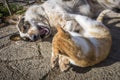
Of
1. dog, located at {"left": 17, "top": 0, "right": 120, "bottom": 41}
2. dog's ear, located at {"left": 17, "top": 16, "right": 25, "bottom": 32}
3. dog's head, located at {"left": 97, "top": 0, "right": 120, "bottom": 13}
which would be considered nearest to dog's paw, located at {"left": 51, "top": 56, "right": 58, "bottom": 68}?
dog, located at {"left": 17, "top": 0, "right": 120, "bottom": 41}

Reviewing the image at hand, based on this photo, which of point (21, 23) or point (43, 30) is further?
point (21, 23)

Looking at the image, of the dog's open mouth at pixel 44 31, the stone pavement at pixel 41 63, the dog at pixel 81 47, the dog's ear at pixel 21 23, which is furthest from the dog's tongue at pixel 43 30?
the dog at pixel 81 47

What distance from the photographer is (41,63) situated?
3.33 m

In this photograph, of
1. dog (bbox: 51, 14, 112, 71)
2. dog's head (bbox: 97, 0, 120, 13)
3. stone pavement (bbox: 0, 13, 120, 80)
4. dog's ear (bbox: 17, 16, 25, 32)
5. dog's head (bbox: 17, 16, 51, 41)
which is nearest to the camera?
dog (bbox: 51, 14, 112, 71)

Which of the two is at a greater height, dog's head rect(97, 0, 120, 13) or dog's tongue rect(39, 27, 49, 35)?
dog's head rect(97, 0, 120, 13)

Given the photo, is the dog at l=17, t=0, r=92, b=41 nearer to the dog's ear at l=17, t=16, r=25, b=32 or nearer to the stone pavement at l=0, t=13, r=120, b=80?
the dog's ear at l=17, t=16, r=25, b=32

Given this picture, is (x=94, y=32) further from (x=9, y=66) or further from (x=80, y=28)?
(x=9, y=66)

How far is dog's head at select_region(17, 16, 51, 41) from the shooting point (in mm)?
3674

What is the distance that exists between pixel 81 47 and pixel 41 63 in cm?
73

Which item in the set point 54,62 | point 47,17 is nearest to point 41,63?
point 54,62

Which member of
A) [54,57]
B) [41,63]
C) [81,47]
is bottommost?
[41,63]

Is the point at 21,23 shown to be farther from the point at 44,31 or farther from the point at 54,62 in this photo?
the point at 54,62

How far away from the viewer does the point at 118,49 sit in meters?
3.34

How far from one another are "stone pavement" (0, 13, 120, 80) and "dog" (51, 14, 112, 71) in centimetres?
11
